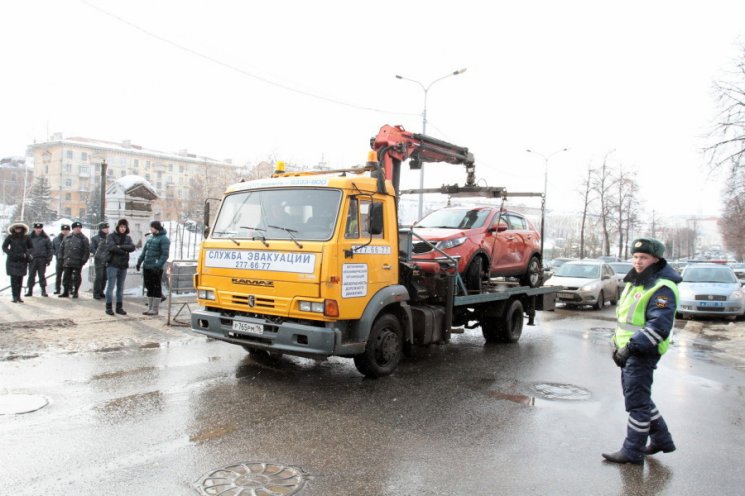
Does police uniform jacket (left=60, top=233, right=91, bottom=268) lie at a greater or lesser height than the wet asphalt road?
greater

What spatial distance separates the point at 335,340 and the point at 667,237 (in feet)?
334

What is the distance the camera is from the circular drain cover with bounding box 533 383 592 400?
253 inches

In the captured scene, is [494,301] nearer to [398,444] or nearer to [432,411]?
[432,411]

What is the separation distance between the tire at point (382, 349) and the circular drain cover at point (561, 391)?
1803mm

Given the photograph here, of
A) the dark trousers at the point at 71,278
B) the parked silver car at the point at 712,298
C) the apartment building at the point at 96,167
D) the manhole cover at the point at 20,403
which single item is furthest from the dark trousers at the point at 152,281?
the apartment building at the point at 96,167

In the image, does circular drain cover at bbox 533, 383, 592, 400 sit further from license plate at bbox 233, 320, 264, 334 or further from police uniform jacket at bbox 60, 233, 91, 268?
police uniform jacket at bbox 60, 233, 91, 268

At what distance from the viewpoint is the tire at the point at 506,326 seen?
9.79 metres

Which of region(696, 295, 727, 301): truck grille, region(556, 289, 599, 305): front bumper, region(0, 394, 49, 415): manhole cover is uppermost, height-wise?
region(696, 295, 727, 301): truck grille

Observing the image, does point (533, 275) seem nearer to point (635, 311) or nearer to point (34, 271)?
point (635, 311)

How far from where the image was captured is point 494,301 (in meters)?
9.76

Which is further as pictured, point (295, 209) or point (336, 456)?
point (295, 209)

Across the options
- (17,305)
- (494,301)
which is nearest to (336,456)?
(494,301)

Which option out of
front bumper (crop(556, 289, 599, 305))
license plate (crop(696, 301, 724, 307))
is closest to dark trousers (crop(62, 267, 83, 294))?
front bumper (crop(556, 289, 599, 305))

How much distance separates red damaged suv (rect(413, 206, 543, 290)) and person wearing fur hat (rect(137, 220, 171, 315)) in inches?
185
